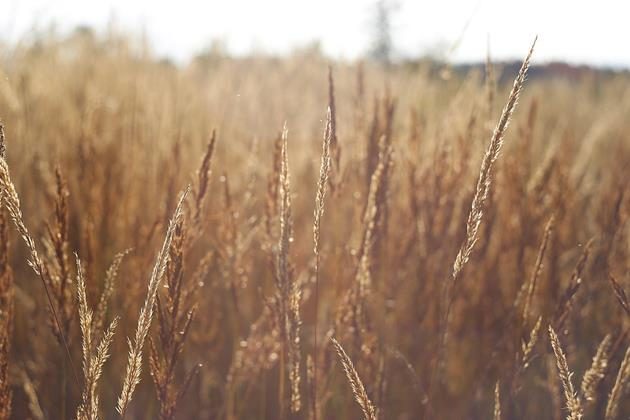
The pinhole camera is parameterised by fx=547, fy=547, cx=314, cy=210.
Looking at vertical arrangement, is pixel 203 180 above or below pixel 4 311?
above

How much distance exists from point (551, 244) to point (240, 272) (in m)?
0.93

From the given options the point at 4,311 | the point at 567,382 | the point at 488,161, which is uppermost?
the point at 488,161

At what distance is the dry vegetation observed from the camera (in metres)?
0.85

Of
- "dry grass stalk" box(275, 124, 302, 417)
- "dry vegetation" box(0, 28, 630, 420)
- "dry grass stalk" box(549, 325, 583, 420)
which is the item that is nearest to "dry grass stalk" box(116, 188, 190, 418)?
"dry vegetation" box(0, 28, 630, 420)

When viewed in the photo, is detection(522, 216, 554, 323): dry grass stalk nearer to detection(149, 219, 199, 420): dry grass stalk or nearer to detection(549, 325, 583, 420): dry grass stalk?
detection(549, 325, 583, 420): dry grass stalk

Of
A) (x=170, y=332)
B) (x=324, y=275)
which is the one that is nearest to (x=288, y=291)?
(x=170, y=332)

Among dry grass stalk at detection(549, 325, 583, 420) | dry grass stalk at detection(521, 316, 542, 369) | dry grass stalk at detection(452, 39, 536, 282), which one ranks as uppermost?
dry grass stalk at detection(452, 39, 536, 282)

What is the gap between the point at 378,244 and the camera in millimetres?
1334

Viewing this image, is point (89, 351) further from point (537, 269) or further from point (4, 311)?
point (537, 269)

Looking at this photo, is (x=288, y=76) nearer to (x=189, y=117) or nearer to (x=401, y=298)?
(x=189, y=117)

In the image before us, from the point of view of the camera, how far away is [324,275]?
2111 mm

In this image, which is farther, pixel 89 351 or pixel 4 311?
pixel 4 311

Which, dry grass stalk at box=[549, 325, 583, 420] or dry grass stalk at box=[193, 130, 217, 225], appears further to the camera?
dry grass stalk at box=[193, 130, 217, 225]

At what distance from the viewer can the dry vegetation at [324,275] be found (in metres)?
0.85
